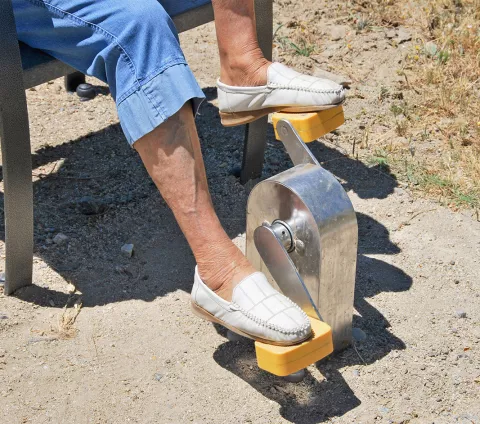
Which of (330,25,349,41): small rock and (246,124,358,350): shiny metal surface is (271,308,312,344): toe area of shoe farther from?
(330,25,349,41): small rock

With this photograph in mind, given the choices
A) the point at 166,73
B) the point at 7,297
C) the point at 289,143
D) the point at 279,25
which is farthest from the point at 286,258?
the point at 279,25

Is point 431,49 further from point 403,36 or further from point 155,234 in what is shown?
point 155,234

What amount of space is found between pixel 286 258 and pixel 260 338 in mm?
219

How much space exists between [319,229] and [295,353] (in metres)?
0.31

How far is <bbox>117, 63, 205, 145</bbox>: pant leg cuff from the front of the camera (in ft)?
6.79

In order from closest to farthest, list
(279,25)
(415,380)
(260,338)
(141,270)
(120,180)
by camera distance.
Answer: (260,338) → (415,380) → (141,270) → (120,180) → (279,25)

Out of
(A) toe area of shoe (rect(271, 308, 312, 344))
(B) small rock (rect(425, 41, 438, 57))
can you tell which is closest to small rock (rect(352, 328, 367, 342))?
(A) toe area of shoe (rect(271, 308, 312, 344))

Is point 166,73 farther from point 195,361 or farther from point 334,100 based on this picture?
point 195,361

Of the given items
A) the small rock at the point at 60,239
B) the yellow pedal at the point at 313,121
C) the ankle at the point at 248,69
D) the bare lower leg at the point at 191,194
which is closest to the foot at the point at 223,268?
the bare lower leg at the point at 191,194

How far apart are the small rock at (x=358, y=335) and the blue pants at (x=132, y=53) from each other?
0.78 meters

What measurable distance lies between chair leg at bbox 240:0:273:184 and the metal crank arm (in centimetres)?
83

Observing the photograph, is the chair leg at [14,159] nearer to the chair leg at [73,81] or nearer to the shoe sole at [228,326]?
the shoe sole at [228,326]

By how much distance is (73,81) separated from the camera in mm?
3707

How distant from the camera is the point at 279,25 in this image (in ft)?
13.5
